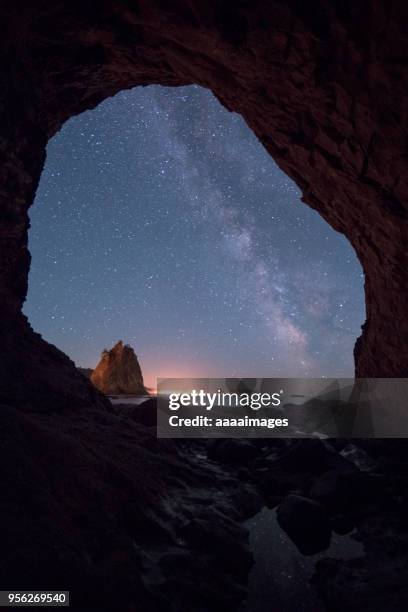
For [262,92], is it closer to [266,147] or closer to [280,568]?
[266,147]

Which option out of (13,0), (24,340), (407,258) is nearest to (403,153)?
(407,258)

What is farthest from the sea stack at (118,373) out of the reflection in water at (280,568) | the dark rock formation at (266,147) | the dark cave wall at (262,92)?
the reflection in water at (280,568)

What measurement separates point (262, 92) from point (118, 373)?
4670 cm

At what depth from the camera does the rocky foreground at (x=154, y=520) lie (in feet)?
13.4

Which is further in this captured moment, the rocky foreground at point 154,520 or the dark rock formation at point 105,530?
the rocky foreground at point 154,520

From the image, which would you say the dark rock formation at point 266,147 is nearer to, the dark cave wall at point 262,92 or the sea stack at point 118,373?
the dark cave wall at point 262,92

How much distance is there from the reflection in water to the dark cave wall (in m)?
6.32

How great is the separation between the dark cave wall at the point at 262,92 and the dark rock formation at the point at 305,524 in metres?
6.49

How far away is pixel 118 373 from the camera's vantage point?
50.8m

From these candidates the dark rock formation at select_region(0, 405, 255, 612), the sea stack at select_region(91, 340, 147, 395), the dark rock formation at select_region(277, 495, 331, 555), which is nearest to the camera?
the dark rock formation at select_region(0, 405, 255, 612)

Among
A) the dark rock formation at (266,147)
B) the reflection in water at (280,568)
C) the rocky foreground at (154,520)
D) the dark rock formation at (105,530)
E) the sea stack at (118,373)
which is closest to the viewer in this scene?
the dark rock formation at (105,530)

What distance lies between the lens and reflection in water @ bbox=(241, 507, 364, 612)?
5.04 metres

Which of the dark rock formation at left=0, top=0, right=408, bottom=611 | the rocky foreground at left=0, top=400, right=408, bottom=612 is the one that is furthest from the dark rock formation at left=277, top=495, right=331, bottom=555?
the dark rock formation at left=0, top=0, right=408, bottom=611

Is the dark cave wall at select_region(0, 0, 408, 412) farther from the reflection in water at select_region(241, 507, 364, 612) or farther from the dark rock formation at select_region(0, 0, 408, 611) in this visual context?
the reflection in water at select_region(241, 507, 364, 612)
